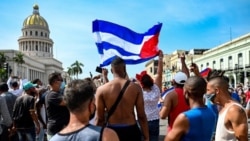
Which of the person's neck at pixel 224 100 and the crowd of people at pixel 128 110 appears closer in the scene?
the crowd of people at pixel 128 110

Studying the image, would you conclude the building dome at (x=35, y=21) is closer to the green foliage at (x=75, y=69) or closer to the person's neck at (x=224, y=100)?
the green foliage at (x=75, y=69)

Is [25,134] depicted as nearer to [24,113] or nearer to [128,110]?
[24,113]

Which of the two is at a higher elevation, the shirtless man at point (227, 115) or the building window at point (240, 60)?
the building window at point (240, 60)

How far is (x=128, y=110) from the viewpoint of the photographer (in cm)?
484

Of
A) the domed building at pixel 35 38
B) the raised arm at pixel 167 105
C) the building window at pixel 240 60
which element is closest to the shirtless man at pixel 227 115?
the raised arm at pixel 167 105

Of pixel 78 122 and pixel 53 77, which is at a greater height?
pixel 53 77

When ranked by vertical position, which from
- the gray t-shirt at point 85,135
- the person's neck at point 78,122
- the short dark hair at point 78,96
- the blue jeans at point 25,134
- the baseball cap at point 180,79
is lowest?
the blue jeans at point 25,134

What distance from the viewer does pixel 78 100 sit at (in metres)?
2.56

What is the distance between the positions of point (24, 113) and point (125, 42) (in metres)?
2.52

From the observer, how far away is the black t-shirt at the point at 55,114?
19.6ft

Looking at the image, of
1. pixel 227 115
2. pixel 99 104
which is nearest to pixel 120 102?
pixel 99 104

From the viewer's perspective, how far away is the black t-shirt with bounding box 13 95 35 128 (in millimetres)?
7496

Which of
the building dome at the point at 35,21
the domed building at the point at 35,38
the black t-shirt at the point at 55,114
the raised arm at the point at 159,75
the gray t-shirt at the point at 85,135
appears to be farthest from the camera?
the building dome at the point at 35,21

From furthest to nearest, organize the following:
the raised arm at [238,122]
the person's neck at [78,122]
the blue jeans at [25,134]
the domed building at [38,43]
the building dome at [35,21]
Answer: the building dome at [35,21] → the domed building at [38,43] → the blue jeans at [25,134] → the raised arm at [238,122] → the person's neck at [78,122]
